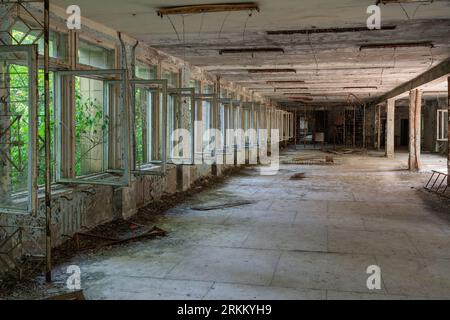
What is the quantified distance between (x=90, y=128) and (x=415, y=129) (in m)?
11.4

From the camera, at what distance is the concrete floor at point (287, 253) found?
14.2 ft

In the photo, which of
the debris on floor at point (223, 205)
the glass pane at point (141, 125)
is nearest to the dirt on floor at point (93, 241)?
the debris on floor at point (223, 205)

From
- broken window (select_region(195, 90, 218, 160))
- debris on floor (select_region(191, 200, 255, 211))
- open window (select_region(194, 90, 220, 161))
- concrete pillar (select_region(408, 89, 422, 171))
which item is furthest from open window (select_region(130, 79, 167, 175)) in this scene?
concrete pillar (select_region(408, 89, 422, 171))

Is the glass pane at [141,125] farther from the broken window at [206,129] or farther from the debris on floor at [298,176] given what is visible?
the debris on floor at [298,176]

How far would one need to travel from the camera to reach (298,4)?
5.79 metres

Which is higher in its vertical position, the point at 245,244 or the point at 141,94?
the point at 141,94

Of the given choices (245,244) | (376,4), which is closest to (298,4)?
(376,4)

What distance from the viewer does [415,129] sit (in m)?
15.0

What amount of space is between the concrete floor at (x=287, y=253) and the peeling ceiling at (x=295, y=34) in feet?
9.73

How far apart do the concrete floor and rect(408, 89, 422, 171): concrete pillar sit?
5.58 meters

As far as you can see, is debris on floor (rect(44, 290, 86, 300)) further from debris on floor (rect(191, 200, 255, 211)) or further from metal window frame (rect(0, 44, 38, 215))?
debris on floor (rect(191, 200, 255, 211))

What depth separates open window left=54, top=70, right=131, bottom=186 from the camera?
6.00 meters

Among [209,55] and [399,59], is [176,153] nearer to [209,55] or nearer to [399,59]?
[209,55]
